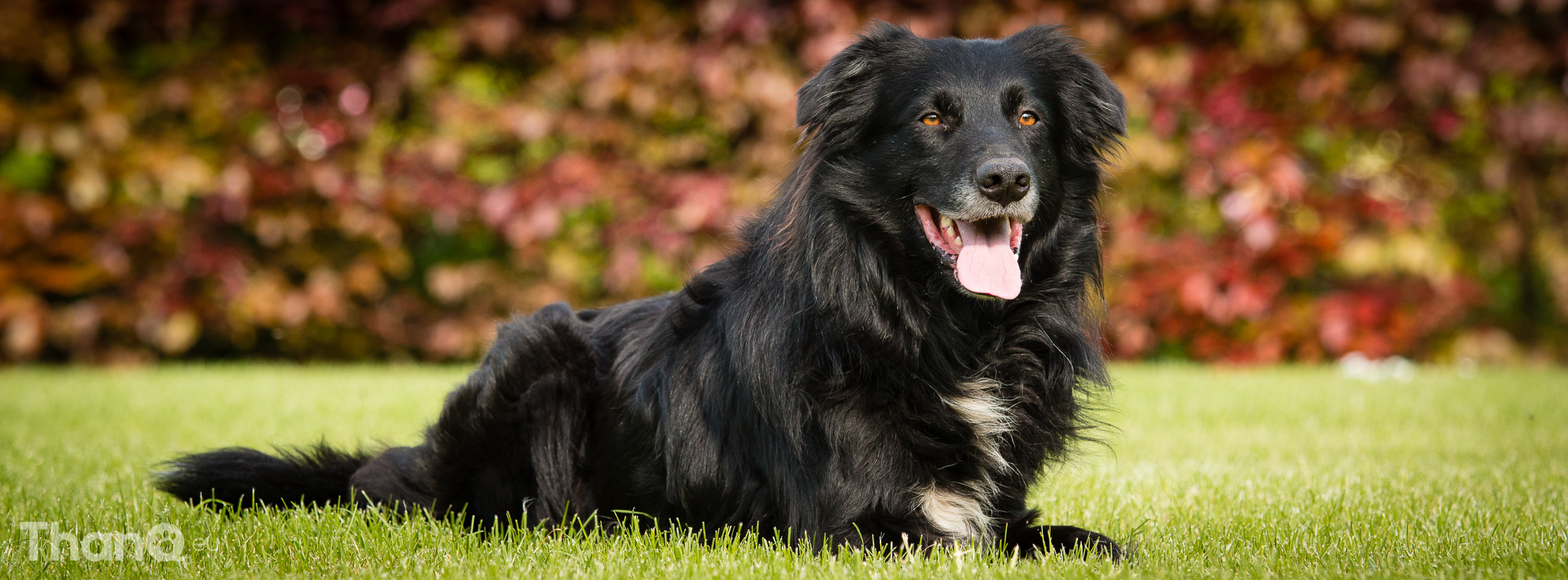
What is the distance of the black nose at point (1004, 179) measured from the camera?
275 centimetres

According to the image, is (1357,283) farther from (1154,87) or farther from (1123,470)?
(1123,470)

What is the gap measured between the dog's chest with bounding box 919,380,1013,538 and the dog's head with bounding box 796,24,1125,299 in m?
0.27

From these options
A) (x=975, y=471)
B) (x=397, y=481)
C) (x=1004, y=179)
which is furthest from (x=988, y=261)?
(x=397, y=481)

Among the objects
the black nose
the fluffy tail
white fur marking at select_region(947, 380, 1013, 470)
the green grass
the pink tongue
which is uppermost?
the black nose

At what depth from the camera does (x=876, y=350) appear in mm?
2857

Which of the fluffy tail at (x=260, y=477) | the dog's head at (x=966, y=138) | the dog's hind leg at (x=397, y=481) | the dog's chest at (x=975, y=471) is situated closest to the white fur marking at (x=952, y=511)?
the dog's chest at (x=975, y=471)

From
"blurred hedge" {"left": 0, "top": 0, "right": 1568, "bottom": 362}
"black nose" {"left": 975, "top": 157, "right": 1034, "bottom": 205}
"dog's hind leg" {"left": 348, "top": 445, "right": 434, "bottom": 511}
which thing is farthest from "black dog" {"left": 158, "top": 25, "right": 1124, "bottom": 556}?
"blurred hedge" {"left": 0, "top": 0, "right": 1568, "bottom": 362}

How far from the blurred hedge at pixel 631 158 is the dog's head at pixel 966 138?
15.3 feet

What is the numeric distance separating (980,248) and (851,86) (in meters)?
0.58

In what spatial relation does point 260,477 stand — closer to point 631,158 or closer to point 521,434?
point 521,434

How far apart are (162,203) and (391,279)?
164 cm

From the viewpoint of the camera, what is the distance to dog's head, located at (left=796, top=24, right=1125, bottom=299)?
112 inches

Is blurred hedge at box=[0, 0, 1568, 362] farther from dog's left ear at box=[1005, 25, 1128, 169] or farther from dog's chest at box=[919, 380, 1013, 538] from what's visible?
dog's chest at box=[919, 380, 1013, 538]

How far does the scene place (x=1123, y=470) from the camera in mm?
4469
